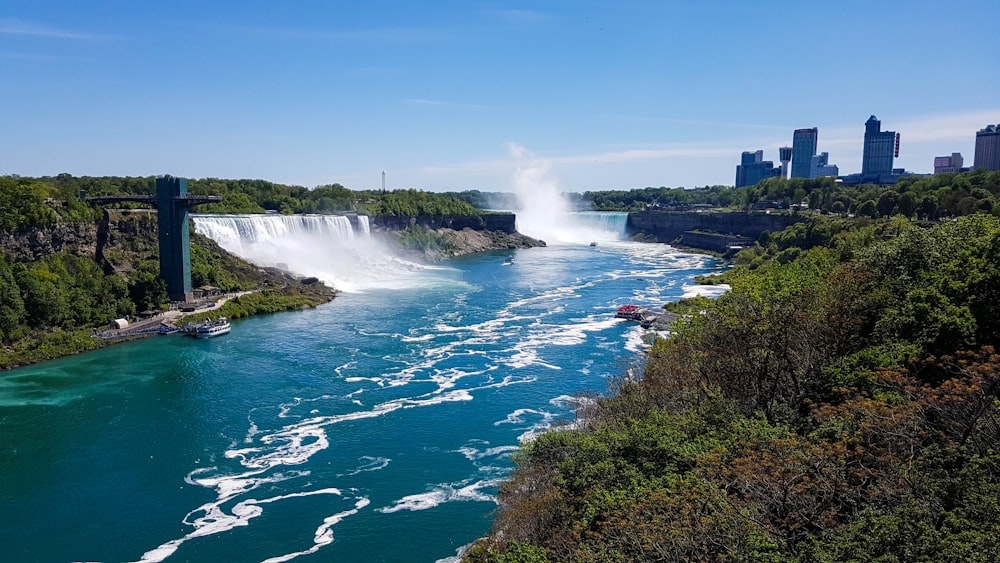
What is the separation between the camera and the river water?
17625 millimetres

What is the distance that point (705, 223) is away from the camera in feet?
330

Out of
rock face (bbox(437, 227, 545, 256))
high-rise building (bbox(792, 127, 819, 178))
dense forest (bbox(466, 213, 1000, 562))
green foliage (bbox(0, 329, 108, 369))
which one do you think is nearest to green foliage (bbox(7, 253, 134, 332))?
green foliage (bbox(0, 329, 108, 369))

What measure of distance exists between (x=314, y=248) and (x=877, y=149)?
6105 inches

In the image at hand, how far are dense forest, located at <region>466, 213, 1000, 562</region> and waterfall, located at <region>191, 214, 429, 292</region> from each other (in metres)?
42.1

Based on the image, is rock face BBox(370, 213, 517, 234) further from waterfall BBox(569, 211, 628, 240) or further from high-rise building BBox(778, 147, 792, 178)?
high-rise building BBox(778, 147, 792, 178)

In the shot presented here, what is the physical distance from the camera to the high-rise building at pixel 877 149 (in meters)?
167

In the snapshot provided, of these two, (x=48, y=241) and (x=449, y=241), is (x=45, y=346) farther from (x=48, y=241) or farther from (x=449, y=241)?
(x=449, y=241)

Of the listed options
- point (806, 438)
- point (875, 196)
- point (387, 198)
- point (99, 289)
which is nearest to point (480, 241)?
point (387, 198)

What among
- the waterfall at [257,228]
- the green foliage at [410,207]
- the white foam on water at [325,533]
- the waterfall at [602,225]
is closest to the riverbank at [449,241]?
the green foliage at [410,207]

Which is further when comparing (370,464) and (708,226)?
(708,226)

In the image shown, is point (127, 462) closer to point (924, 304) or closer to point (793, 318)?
point (793, 318)

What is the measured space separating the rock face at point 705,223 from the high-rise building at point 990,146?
2861 inches

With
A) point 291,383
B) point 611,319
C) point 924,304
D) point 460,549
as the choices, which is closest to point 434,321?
point 611,319

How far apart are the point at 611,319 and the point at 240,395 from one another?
2312cm
